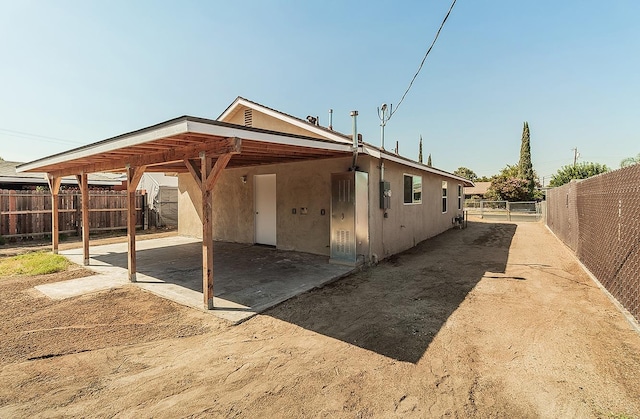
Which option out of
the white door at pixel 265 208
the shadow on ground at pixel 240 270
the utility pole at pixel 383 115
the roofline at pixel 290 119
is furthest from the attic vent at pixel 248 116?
the utility pole at pixel 383 115

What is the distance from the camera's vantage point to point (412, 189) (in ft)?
32.5

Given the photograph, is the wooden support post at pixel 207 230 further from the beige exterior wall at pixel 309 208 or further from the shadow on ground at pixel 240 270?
the beige exterior wall at pixel 309 208

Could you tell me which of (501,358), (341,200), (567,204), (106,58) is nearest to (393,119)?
(341,200)

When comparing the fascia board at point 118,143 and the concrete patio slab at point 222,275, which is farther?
the concrete patio slab at point 222,275

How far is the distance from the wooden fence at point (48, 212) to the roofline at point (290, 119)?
6.78 metres

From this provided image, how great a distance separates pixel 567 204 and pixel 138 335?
38.5 ft

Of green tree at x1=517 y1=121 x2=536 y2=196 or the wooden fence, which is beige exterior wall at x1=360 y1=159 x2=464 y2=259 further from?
green tree at x1=517 y1=121 x2=536 y2=196

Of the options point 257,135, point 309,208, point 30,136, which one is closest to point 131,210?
point 257,135

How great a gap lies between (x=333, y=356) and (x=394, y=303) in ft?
6.14

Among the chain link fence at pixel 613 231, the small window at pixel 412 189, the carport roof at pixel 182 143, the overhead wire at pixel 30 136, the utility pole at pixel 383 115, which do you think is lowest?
the chain link fence at pixel 613 231

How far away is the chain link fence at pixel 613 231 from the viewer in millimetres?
3877

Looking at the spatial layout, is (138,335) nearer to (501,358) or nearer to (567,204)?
(501,358)

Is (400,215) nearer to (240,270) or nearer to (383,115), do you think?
(383,115)

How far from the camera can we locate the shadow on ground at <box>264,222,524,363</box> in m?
3.48
